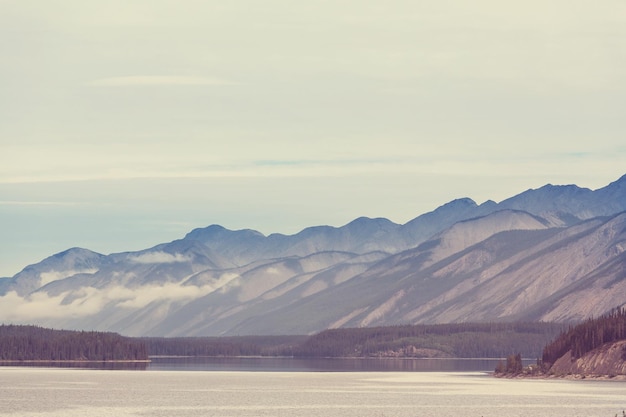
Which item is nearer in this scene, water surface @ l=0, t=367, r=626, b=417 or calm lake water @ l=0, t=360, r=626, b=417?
water surface @ l=0, t=367, r=626, b=417

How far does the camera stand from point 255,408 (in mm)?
158000

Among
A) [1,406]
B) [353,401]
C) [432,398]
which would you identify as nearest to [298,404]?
[353,401]

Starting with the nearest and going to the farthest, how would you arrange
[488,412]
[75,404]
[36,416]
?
[36,416]
[488,412]
[75,404]

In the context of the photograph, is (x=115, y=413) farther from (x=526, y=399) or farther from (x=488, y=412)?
(x=526, y=399)

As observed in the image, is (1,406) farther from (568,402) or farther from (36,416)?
(568,402)

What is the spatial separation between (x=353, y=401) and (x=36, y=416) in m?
50.5

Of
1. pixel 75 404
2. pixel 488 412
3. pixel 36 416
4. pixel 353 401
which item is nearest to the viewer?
pixel 36 416

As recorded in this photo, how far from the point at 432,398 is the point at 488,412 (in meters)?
32.6

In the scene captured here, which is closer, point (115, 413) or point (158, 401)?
point (115, 413)

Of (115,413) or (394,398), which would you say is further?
(394,398)

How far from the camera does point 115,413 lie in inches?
5723

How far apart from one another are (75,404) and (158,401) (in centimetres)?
1234

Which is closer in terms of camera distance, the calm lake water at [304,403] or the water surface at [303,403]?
the water surface at [303,403]

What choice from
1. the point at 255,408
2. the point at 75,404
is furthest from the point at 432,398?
the point at 75,404
